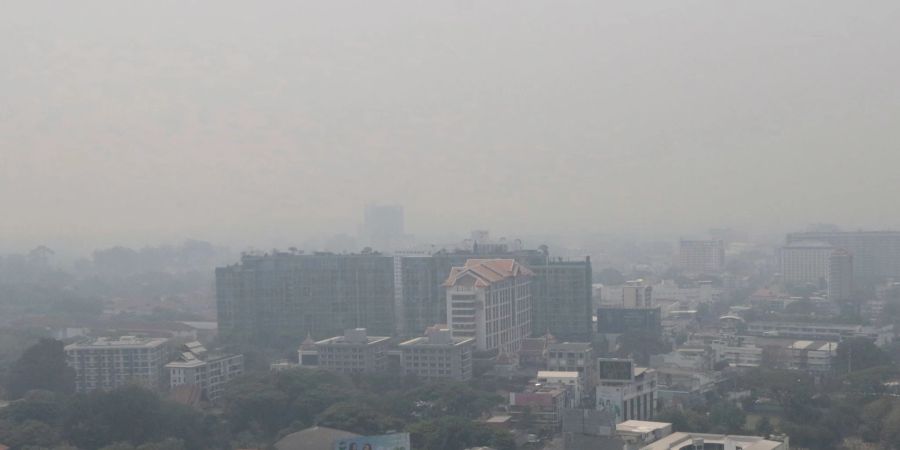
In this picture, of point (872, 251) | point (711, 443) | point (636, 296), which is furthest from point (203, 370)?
point (872, 251)

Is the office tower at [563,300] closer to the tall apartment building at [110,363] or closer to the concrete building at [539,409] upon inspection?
the concrete building at [539,409]

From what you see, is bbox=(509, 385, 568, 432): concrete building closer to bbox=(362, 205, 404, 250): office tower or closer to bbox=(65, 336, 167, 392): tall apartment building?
bbox=(65, 336, 167, 392): tall apartment building

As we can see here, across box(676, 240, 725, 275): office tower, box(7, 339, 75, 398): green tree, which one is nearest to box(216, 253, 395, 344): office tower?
box(7, 339, 75, 398): green tree

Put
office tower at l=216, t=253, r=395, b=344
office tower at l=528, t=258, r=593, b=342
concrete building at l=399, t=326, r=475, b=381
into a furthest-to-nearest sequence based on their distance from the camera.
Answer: office tower at l=216, t=253, r=395, b=344 < office tower at l=528, t=258, r=593, b=342 < concrete building at l=399, t=326, r=475, b=381

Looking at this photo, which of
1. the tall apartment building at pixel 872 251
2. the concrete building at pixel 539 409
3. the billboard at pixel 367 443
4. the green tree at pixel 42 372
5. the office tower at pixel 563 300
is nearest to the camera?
the billboard at pixel 367 443

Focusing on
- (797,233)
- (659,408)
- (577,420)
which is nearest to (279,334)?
(659,408)

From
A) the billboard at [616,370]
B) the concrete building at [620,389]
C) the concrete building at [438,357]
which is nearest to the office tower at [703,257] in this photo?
the concrete building at [438,357]

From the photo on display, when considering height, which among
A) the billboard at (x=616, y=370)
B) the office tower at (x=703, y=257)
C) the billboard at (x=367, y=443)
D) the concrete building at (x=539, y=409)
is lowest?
the concrete building at (x=539, y=409)

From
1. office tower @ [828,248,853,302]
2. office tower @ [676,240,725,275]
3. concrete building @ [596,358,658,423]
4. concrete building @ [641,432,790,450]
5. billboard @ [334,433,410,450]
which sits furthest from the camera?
office tower @ [676,240,725,275]

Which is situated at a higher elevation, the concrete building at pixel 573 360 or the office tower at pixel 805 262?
the office tower at pixel 805 262
